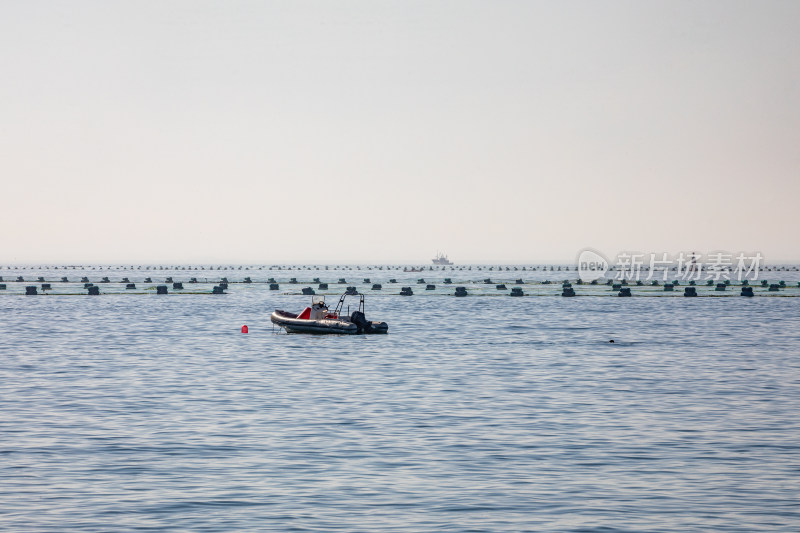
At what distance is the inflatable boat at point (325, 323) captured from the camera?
213 feet

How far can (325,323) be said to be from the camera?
65438mm

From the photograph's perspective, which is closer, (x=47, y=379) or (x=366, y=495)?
(x=366, y=495)

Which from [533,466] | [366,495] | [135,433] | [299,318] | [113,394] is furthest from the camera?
[299,318]

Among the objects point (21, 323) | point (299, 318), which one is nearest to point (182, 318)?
point (21, 323)

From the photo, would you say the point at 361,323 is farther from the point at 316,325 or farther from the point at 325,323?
the point at 316,325

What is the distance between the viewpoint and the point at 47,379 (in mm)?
40312

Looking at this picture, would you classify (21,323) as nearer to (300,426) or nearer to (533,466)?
(300,426)

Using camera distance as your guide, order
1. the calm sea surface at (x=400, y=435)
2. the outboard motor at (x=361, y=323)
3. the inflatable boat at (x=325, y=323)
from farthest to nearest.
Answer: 1. the outboard motor at (x=361, y=323)
2. the inflatable boat at (x=325, y=323)
3. the calm sea surface at (x=400, y=435)

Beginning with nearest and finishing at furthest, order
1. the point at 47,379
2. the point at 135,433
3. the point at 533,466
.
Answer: the point at 533,466, the point at 135,433, the point at 47,379

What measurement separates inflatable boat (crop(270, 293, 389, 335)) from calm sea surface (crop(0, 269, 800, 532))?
13.3ft

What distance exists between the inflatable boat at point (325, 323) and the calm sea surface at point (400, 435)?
4.04m

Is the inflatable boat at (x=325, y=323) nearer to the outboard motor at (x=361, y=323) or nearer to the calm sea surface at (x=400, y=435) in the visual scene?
the outboard motor at (x=361, y=323)

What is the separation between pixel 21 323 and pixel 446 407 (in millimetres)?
56400

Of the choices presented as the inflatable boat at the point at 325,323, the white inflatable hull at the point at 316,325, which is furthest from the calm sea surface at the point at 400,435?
the inflatable boat at the point at 325,323
